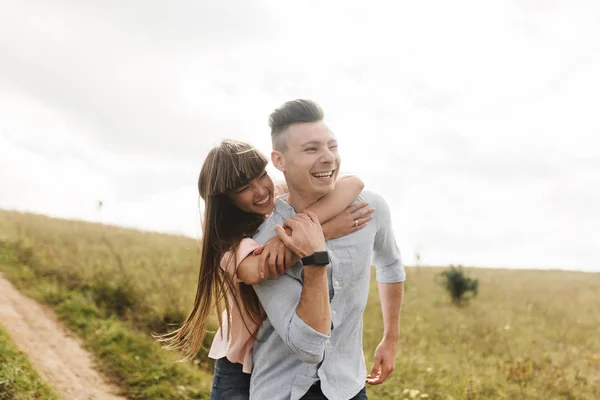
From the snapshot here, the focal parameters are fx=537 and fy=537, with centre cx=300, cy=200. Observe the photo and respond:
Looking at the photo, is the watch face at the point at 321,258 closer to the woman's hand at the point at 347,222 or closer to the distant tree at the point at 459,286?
the woman's hand at the point at 347,222

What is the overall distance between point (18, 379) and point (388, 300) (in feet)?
13.9

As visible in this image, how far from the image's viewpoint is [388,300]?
3369 millimetres

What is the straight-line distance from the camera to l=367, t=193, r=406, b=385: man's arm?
328cm

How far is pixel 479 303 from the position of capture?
1383cm

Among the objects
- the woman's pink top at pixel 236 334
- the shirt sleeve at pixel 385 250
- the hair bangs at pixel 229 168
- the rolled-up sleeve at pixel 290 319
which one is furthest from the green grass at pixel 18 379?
the shirt sleeve at pixel 385 250

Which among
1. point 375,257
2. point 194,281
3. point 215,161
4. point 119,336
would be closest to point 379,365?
point 375,257

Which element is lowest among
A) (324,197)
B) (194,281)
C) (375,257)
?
(194,281)

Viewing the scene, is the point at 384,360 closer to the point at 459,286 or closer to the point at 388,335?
the point at 388,335

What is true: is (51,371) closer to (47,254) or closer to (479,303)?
(47,254)

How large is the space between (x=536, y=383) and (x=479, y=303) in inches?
286

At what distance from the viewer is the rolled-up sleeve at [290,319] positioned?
93.9 inches

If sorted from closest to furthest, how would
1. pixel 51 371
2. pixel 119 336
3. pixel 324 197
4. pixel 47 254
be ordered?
pixel 324 197, pixel 51 371, pixel 119 336, pixel 47 254

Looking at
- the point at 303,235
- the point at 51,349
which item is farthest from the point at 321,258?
the point at 51,349

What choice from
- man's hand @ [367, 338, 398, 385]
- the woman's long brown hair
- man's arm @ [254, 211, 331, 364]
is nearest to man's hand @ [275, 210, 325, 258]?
man's arm @ [254, 211, 331, 364]
